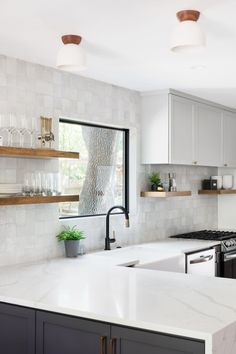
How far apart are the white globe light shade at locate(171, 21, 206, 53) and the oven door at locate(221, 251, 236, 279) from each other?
314 centimetres

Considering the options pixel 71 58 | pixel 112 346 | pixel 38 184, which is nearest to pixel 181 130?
pixel 38 184

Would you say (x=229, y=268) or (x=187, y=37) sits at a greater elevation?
(x=187, y=37)

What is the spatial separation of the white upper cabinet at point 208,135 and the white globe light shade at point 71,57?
2.69 meters

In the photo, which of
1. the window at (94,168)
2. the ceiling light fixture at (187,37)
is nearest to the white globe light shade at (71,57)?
the ceiling light fixture at (187,37)

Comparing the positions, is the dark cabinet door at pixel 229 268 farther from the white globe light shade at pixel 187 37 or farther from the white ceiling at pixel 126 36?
the white globe light shade at pixel 187 37

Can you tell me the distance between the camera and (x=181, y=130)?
17.6 feet

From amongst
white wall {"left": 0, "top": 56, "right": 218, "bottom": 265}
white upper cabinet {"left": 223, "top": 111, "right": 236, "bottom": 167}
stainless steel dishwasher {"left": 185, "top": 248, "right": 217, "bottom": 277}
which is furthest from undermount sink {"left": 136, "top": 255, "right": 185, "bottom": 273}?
white upper cabinet {"left": 223, "top": 111, "right": 236, "bottom": 167}

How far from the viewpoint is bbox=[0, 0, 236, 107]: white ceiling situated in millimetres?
2822

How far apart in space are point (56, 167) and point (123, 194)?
1228 mm

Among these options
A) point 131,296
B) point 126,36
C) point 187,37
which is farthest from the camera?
point 126,36

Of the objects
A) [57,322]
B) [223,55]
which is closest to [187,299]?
[57,322]

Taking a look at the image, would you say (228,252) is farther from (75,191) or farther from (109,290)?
(109,290)

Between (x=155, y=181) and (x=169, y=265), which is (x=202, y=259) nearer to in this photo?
(x=169, y=265)

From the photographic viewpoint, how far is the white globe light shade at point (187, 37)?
2.63 m
